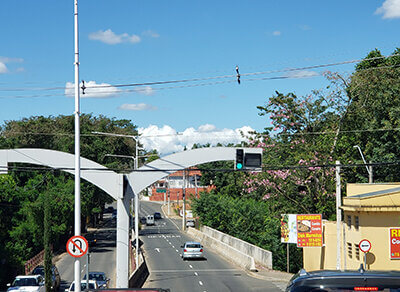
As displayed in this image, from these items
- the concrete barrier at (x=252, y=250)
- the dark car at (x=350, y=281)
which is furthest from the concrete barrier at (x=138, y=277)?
the dark car at (x=350, y=281)

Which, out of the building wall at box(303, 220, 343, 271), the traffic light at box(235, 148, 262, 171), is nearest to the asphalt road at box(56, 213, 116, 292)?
the building wall at box(303, 220, 343, 271)

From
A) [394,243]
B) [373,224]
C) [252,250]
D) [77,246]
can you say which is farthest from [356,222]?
[77,246]

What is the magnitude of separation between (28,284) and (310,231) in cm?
1734

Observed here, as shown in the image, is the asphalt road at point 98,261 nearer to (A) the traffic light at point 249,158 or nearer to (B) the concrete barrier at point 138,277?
(B) the concrete barrier at point 138,277

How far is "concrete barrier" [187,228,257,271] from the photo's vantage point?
41.4m

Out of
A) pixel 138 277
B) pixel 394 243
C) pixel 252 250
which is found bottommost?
pixel 252 250

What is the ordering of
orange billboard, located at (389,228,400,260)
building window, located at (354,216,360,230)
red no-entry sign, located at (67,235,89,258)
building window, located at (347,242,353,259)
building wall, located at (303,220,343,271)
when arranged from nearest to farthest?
red no-entry sign, located at (67,235,89,258), orange billboard, located at (389,228,400,260), building window, located at (354,216,360,230), building window, located at (347,242,353,259), building wall, located at (303,220,343,271)

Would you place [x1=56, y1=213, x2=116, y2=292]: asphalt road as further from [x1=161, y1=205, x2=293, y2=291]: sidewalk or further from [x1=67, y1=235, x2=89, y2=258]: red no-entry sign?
[x1=67, y1=235, x2=89, y2=258]: red no-entry sign

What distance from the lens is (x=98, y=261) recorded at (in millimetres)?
51562

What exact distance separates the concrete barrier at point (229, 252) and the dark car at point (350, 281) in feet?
109

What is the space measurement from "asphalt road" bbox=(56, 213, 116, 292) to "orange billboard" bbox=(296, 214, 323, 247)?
1200 cm


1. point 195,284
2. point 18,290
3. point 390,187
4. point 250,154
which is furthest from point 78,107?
point 390,187

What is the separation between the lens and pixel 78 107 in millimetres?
19375

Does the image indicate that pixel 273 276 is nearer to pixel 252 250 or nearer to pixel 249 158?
pixel 252 250
